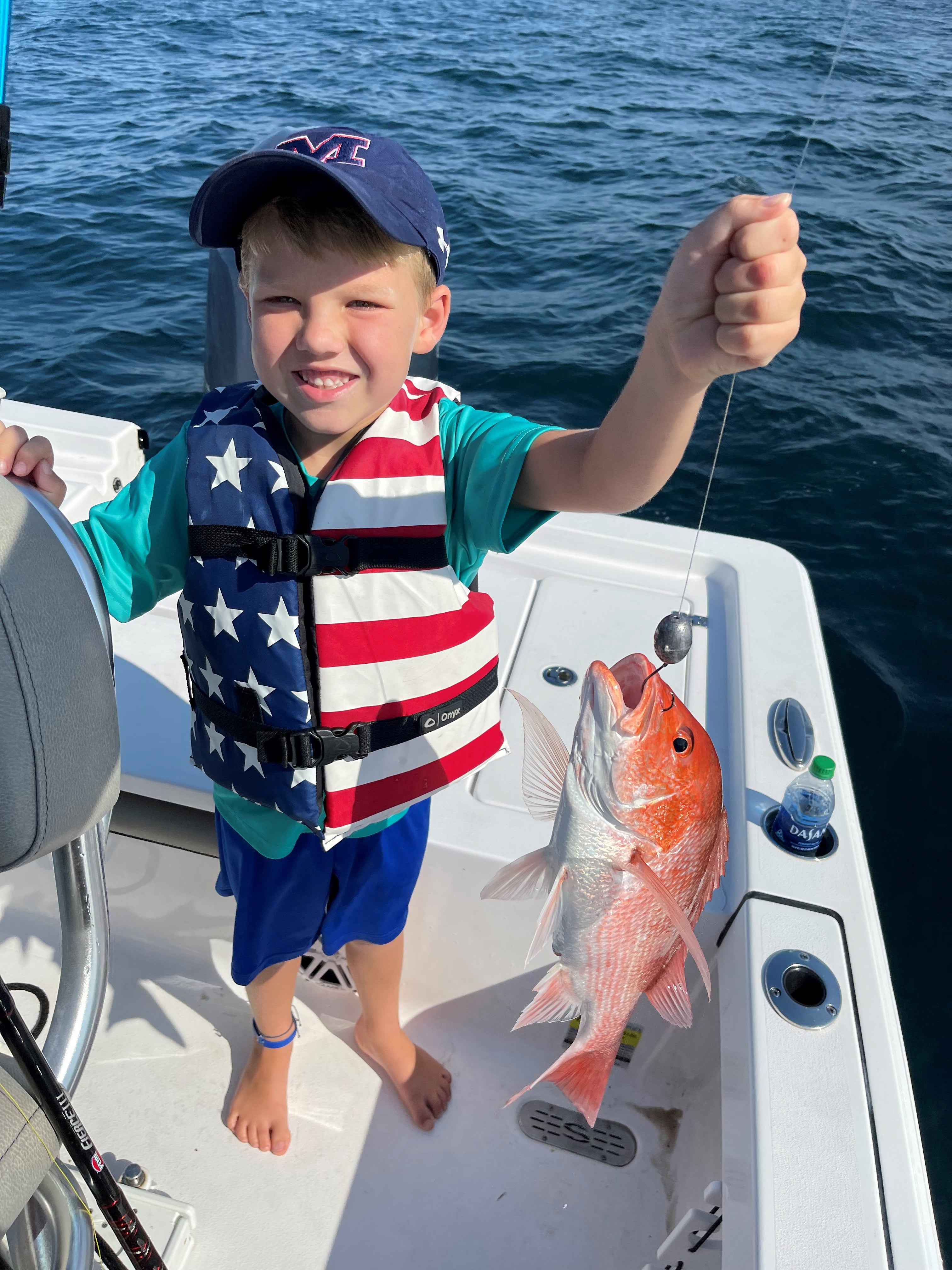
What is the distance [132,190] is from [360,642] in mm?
9670

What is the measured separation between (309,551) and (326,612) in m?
0.11

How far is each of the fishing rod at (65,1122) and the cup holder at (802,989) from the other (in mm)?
1102

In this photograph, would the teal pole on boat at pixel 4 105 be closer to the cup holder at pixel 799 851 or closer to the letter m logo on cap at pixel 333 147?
the letter m logo on cap at pixel 333 147

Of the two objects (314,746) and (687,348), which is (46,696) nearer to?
(314,746)

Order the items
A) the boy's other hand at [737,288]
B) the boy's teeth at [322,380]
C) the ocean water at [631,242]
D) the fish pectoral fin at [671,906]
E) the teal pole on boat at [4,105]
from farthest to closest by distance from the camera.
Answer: the ocean water at [631,242], the teal pole on boat at [4,105], the boy's teeth at [322,380], the fish pectoral fin at [671,906], the boy's other hand at [737,288]

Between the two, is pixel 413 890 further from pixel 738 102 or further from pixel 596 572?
pixel 738 102

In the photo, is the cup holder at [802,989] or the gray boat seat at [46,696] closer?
the gray boat seat at [46,696]

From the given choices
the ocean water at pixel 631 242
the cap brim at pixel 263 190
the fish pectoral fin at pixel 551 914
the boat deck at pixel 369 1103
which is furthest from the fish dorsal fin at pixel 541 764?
the ocean water at pixel 631 242

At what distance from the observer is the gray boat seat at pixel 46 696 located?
1.01 m

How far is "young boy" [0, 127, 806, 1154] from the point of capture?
4.43 feet

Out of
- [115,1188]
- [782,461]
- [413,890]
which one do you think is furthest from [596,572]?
[782,461]

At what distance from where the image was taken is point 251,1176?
6.88ft

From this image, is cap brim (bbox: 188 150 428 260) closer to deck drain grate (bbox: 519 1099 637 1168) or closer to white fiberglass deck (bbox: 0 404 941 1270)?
white fiberglass deck (bbox: 0 404 941 1270)

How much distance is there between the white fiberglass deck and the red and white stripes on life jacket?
0.37m
